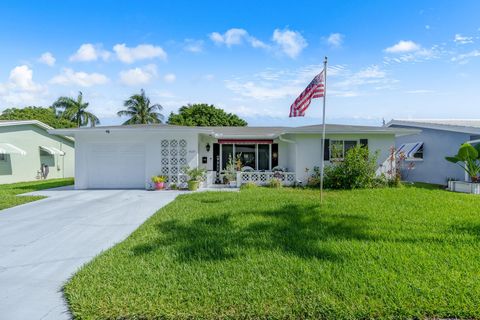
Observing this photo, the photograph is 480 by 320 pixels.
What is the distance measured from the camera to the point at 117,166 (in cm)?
1529

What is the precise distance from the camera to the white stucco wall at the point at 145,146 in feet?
49.2

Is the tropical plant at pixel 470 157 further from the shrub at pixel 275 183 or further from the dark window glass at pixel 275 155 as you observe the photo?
the dark window glass at pixel 275 155

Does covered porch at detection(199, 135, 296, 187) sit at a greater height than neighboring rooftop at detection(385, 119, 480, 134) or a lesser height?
lesser

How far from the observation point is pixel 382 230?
655cm

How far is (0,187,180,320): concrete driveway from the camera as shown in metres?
3.80

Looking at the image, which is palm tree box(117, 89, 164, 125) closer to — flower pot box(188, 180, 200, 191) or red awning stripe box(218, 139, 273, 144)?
red awning stripe box(218, 139, 273, 144)

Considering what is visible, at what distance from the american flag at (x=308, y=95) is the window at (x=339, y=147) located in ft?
18.0

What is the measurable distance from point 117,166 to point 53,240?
932 centimetres

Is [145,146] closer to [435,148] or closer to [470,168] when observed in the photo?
[470,168]

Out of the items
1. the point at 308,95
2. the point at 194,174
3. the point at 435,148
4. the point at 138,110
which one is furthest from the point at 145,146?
the point at 138,110

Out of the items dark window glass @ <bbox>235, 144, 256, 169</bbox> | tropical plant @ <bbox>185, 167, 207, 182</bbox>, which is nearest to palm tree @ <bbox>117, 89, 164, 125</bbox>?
dark window glass @ <bbox>235, 144, 256, 169</bbox>

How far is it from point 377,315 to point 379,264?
151 cm

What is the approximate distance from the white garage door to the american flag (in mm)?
9005

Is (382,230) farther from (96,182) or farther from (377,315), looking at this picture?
(96,182)
